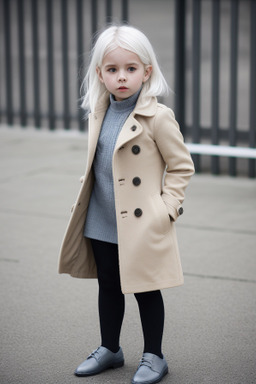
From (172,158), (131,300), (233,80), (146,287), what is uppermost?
(172,158)

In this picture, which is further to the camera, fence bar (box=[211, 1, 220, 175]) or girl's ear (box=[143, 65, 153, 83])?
fence bar (box=[211, 1, 220, 175])

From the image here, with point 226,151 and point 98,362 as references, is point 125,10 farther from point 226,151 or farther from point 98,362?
point 98,362

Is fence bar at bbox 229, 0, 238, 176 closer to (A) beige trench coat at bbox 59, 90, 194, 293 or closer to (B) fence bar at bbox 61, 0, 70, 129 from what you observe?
(B) fence bar at bbox 61, 0, 70, 129

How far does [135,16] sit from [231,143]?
915cm

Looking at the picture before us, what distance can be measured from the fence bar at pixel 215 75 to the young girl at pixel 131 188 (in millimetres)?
4708

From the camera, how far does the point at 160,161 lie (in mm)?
2984

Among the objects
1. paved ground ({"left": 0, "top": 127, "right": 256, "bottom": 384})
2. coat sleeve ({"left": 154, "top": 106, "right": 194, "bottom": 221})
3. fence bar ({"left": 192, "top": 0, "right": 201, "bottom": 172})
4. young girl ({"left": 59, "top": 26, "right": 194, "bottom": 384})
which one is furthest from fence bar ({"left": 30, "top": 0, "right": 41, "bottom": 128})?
coat sleeve ({"left": 154, "top": 106, "right": 194, "bottom": 221})

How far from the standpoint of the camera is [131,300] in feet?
13.5

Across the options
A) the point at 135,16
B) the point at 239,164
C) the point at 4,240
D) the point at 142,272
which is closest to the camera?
the point at 142,272

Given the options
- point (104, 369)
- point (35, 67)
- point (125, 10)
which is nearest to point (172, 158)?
point (104, 369)

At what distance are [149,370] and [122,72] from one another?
130cm

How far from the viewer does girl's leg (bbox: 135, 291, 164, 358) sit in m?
3.02

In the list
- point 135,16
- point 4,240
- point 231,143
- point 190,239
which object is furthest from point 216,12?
point 135,16

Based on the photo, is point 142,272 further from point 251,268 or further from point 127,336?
point 251,268
